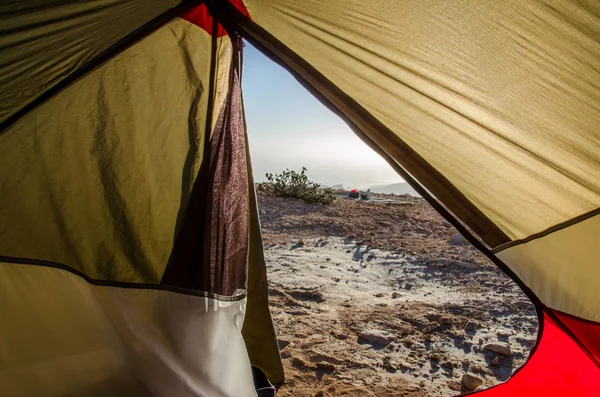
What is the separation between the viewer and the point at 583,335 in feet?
4.59

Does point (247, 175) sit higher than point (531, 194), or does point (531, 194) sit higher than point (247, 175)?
point (247, 175)

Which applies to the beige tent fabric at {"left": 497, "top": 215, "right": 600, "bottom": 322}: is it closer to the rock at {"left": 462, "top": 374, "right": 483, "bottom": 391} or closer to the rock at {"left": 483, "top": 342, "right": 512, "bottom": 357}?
the rock at {"left": 462, "top": 374, "right": 483, "bottom": 391}

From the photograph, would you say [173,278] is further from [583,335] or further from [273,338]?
[583,335]

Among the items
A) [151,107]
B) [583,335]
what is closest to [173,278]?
[151,107]

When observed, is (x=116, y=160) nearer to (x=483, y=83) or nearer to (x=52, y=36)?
(x=52, y=36)

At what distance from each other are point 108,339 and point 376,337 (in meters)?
1.66

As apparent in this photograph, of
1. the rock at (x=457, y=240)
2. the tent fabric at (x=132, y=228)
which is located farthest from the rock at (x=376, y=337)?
the rock at (x=457, y=240)

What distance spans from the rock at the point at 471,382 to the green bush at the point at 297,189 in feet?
18.7

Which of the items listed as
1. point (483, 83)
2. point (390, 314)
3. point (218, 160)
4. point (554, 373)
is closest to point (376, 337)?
point (390, 314)

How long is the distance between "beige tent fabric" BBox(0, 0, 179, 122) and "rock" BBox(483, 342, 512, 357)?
2.61m

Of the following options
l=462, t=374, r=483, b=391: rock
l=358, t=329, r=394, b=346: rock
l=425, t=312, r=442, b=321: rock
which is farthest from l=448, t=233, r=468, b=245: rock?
l=462, t=374, r=483, b=391: rock

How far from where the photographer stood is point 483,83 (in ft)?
3.88

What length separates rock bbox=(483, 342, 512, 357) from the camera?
2.33 meters

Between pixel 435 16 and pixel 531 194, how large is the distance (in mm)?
753
